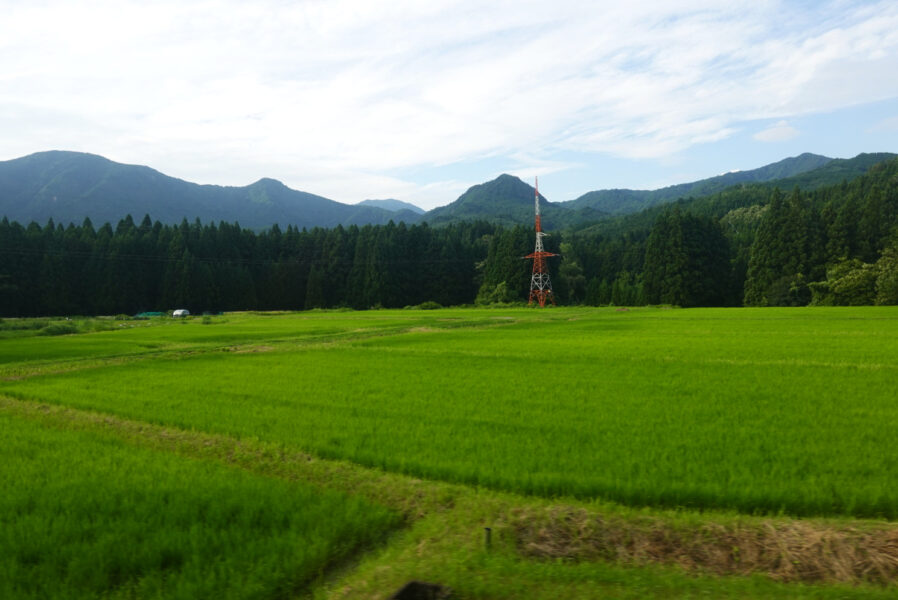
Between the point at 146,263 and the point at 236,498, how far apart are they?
2675 inches

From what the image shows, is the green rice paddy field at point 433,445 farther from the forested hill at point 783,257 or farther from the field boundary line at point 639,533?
the forested hill at point 783,257

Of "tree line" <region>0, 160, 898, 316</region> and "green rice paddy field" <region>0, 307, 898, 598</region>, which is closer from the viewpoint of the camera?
"green rice paddy field" <region>0, 307, 898, 598</region>

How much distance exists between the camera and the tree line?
50.7 metres

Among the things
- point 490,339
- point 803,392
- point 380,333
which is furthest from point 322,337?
point 803,392

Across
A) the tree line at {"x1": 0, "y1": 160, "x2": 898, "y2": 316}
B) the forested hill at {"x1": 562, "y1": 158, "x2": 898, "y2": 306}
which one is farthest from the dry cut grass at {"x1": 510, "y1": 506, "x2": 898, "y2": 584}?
the tree line at {"x1": 0, "y1": 160, "x2": 898, "y2": 316}

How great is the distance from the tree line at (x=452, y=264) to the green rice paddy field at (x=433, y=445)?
1654 inches

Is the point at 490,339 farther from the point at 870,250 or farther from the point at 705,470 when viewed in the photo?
the point at 870,250

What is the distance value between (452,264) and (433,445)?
2722 inches

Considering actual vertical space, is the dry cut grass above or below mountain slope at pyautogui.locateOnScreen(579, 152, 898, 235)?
below

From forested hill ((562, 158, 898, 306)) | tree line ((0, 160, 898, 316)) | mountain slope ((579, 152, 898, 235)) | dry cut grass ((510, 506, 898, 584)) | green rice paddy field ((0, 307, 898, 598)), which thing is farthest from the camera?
mountain slope ((579, 152, 898, 235))

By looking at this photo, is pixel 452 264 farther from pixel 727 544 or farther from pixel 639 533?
pixel 727 544

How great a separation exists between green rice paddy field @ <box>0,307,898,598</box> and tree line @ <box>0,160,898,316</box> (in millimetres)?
42006

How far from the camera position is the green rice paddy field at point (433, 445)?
4543 millimetres

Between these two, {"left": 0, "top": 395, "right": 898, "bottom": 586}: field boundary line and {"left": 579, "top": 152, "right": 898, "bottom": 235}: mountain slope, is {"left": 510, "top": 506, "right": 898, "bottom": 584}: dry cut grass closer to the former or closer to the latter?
{"left": 0, "top": 395, "right": 898, "bottom": 586}: field boundary line
